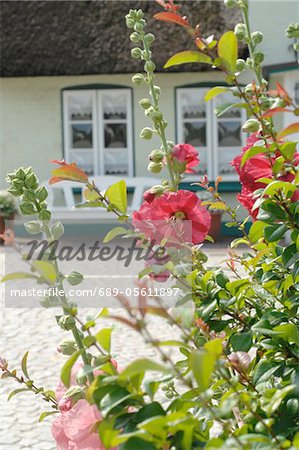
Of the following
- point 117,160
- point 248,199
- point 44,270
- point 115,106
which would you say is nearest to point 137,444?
point 44,270

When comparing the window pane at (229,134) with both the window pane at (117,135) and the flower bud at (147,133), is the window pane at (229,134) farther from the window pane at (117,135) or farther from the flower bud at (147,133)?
the flower bud at (147,133)

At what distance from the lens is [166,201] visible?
1.26 metres

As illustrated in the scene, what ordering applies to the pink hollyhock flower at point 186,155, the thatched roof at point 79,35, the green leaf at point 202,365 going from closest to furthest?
the green leaf at point 202,365 → the pink hollyhock flower at point 186,155 → the thatched roof at point 79,35

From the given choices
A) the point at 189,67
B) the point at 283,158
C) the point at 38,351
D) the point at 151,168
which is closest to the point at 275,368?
the point at 283,158

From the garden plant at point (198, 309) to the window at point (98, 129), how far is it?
35.7ft

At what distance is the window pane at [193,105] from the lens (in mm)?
12203

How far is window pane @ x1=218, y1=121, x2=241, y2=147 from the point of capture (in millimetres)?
12156

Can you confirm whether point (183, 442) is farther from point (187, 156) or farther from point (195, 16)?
point (195, 16)

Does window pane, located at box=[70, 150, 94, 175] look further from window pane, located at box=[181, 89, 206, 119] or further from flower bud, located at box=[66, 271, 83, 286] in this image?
flower bud, located at box=[66, 271, 83, 286]

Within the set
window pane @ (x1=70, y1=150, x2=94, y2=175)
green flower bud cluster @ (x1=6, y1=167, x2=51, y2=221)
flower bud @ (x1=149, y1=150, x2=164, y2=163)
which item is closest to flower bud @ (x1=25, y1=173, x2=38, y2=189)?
green flower bud cluster @ (x1=6, y1=167, x2=51, y2=221)

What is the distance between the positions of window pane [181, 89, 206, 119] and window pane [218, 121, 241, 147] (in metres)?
0.33

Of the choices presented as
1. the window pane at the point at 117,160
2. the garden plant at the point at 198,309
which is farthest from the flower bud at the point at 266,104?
the window pane at the point at 117,160

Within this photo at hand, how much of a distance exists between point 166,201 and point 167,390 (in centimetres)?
31

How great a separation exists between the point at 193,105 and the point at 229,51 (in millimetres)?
11346
